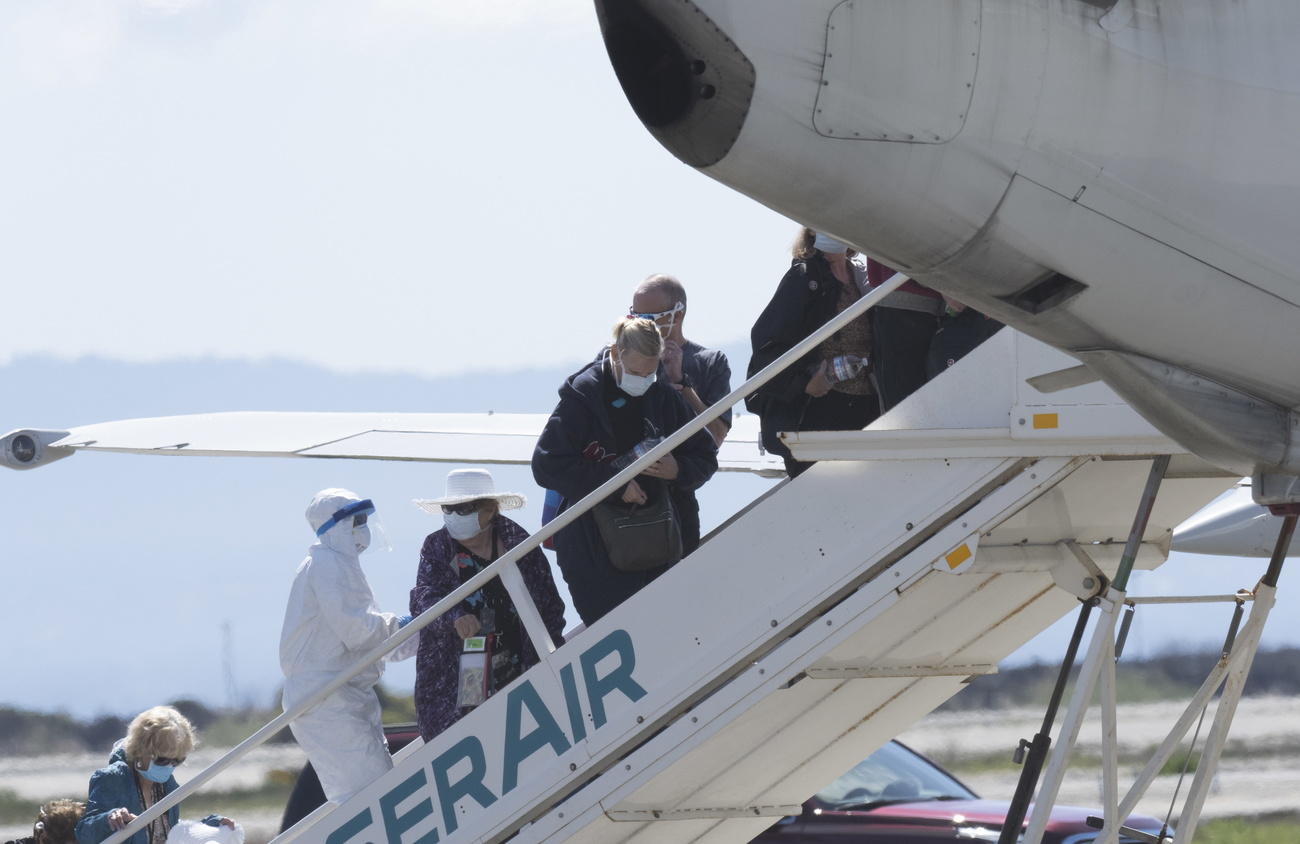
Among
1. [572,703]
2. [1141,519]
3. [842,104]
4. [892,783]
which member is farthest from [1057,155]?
[892,783]

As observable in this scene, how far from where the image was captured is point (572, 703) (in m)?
6.06

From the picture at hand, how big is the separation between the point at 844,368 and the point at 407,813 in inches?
96.0

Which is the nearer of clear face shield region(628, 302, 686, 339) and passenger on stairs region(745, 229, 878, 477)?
passenger on stairs region(745, 229, 878, 477)

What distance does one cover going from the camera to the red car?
10.1 meters

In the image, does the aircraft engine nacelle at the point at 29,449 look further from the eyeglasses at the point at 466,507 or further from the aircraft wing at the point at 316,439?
the eyeglasses at the point at 466,507

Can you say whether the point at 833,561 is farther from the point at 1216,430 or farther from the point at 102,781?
the point at 102,781

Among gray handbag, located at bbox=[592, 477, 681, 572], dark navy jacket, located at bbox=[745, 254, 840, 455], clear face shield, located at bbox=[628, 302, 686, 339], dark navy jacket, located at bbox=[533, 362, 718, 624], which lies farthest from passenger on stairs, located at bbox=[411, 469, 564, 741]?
dark navy jacket, located at bbox=[745, 254, 840, 455]

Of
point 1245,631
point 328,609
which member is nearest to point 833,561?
point 1245,631

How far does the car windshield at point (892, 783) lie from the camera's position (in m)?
10.5

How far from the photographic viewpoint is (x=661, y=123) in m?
3.36

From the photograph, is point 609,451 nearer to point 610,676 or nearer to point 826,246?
point 610,676

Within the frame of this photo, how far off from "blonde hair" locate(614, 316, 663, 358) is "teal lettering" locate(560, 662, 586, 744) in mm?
1348

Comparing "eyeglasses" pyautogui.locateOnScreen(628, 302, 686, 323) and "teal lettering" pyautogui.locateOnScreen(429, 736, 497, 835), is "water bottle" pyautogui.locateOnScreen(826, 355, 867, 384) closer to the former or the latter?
"eyeglasses" pyautogui.locateOnScreen(628, 302, 686, 323)

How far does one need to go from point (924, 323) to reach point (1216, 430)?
7.89 feet
